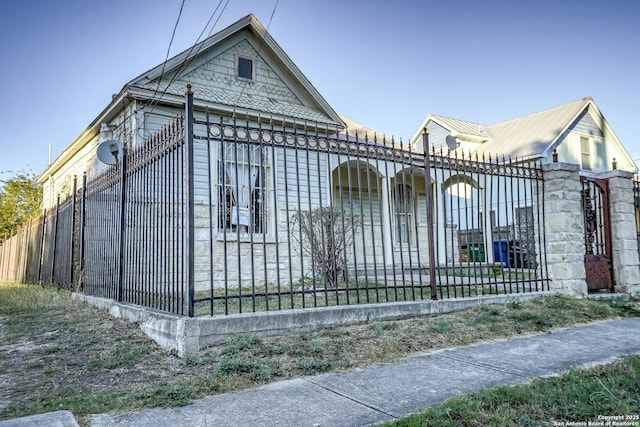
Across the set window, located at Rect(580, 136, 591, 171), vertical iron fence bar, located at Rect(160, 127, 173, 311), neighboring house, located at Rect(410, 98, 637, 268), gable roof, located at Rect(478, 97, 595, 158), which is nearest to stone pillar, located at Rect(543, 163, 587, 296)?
vertical iron fence bar, located at Rect(160, 127, 173, 311)

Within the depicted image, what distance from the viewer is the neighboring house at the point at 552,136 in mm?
20375

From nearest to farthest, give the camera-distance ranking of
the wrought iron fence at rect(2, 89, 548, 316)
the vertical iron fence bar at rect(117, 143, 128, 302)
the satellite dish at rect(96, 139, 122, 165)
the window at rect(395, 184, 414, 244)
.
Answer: the wrought iron fence at rect(2, 89, 548, 316)
the window at rect(395, 184, 414, 244)
the vertical iron fence bar at rect(117, 143, 128, 302)
the satellite dish at rect(96, 139, 122, 165)

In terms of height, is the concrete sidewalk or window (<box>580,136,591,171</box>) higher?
window (<box>580,136,591,171</box>)

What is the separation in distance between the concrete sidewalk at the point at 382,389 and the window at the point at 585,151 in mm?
19609

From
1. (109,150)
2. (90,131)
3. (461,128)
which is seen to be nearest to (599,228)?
(109,150)

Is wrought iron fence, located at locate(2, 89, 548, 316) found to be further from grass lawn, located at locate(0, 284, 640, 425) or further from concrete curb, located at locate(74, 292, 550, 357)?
grass lawn, located at locate(0, 284, 640, 425)

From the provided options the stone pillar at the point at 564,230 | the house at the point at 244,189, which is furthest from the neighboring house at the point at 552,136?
the stone pillar at the point at 564,230

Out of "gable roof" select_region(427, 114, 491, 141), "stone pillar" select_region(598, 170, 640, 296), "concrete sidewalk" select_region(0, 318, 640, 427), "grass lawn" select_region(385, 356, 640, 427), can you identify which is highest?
"gable roof" select_region(427, 114, 491, 141)

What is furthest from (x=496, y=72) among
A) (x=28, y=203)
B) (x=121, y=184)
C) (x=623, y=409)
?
(x=28, y=203)

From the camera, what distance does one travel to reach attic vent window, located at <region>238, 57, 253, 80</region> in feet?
40.1

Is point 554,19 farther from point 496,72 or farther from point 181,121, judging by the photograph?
point 181,121

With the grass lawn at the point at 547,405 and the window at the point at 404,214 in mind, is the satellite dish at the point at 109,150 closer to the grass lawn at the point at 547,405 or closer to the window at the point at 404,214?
the window at the point at 404,214

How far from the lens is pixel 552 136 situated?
66.0 ft

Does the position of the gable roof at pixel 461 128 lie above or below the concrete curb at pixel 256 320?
above
